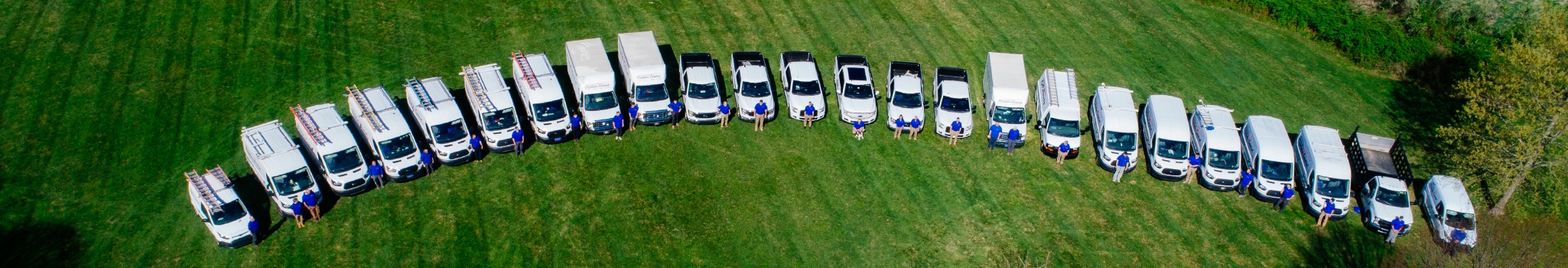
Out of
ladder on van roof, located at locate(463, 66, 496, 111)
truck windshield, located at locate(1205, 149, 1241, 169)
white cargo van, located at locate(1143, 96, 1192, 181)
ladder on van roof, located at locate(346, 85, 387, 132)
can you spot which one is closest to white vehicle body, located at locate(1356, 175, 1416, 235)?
truck windshield, located at locate(1205, 149, 1241, 169)

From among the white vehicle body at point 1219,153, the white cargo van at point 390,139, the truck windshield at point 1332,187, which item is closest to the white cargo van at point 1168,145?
the white vehicle body at point 1219,153

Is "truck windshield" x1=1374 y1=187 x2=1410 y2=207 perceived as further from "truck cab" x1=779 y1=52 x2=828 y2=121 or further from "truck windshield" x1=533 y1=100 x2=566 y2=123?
"truck windshield" x1=533 y1=100 x2=566 y2=123

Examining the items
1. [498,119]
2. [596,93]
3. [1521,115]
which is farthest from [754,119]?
[1521,115]

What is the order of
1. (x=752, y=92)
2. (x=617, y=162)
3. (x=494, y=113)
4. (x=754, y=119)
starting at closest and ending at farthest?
(x=494, y=113)
(x=617, y=162)
(x=754, y=119)
(x=752, y=92)

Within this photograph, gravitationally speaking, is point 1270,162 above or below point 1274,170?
above

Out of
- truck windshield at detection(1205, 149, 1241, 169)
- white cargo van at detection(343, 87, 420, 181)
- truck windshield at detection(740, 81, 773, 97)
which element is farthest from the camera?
truck windshield at detection(740, 81, 773, 97)

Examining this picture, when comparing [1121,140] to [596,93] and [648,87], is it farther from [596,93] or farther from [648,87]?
[596,93]

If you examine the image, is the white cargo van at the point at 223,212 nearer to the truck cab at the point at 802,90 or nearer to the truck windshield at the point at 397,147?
the truck windshield at the point at 397,147
